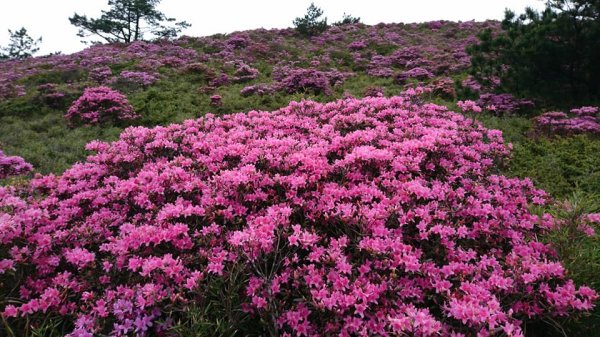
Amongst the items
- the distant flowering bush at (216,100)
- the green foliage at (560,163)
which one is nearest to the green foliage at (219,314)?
the green foliage at (560,163)

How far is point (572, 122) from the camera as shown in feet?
31.4

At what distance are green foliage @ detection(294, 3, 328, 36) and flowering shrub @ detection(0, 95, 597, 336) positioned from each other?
25.4m

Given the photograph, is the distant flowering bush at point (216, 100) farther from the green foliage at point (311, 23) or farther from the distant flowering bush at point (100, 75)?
the green foliage at point (311, 23)

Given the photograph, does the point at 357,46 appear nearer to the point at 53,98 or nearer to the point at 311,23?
the point at 311,23

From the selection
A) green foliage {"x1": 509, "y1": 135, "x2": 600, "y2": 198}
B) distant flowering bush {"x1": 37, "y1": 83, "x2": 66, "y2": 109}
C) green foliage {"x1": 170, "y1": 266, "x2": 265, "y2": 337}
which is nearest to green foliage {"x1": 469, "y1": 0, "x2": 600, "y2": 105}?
green foliage {"x1": 509, "y1": 135, "x2": 600, "y2": 198}

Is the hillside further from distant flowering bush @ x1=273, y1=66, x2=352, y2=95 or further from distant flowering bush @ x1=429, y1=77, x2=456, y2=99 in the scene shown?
distant flowering bush @ x1=273, y1=66, x2=352, y2=95

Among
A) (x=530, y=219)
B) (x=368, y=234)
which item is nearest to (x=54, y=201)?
(x=368, y=234)

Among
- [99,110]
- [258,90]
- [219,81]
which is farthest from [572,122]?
[99,110]

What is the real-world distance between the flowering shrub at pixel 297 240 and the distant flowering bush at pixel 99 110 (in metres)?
8.39

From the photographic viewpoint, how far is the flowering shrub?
2896 millimetres

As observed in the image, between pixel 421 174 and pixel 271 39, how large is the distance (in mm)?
24571

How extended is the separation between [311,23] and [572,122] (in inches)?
896

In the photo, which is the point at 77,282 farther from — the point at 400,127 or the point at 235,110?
the point at 235,110

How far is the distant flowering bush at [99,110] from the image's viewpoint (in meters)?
12.7
